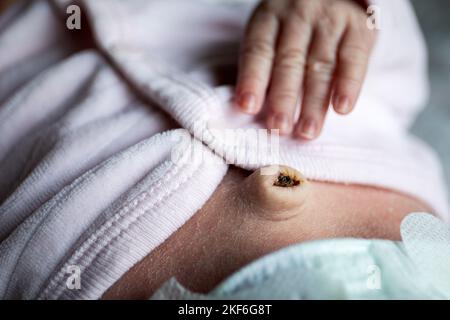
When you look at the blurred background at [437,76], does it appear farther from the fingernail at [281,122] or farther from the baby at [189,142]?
the fingernail at [281,122]

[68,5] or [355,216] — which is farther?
[68,5]

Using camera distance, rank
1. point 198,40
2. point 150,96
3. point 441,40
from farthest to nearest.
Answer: point 441,40 → point 198,40 → point 150,96

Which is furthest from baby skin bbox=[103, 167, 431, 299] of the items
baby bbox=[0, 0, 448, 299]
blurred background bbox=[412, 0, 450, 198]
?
blurred background bbox=[412, 0, 450, 198]

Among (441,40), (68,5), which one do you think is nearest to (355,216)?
(68,5)

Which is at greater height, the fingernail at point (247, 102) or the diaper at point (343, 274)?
the fingernail at point (247, 102)

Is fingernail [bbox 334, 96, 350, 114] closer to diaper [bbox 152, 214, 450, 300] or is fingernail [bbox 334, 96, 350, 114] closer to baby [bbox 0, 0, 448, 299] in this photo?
baby [bbox 0, 0, 448, 299]

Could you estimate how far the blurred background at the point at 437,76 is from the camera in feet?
3.14

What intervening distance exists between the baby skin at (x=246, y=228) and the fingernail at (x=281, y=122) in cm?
6

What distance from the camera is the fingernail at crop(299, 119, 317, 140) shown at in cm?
57

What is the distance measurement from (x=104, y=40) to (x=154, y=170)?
22 centimetres

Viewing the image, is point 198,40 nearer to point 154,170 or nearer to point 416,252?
point 154,170

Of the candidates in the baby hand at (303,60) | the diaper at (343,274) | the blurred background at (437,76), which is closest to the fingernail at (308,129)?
the baby hand at (303,60)

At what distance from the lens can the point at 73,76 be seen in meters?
0.64

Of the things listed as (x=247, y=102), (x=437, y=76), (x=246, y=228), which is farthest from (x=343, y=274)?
(x=437, y=76)
